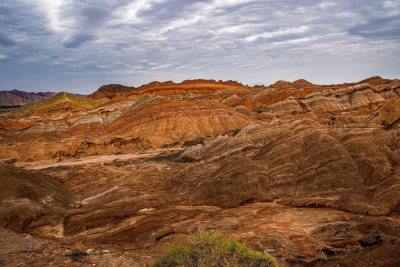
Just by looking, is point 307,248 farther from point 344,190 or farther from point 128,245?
point 128,245

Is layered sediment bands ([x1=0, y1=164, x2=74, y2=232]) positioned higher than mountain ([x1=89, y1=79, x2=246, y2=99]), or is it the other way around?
mountain ([x1=89, y1=79, x2=246, y2=99])

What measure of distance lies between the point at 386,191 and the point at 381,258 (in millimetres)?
4771

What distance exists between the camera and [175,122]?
40.2 metres

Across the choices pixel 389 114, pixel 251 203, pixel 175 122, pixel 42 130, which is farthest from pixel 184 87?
pixel 251 203

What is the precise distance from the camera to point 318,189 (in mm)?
10383

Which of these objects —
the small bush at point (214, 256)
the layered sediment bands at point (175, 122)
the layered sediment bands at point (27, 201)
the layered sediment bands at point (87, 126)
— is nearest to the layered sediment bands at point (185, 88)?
the layered sediment bands at point (87, 126)

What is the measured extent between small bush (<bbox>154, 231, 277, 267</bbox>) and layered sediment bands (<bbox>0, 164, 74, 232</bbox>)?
22.0 ft

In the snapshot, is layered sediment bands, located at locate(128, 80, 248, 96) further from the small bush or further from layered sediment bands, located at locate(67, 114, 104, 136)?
the small bush

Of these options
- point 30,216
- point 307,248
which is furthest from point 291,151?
point 30,216

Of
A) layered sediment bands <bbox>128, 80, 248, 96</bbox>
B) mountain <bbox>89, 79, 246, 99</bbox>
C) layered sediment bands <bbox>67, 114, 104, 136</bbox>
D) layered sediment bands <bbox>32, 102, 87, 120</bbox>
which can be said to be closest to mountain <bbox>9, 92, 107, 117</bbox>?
layered sediment bands <bbox>32, 102, 87, 120</bbox>

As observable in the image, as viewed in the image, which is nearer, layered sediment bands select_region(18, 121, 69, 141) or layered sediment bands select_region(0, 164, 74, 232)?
layered sediment bands select_region(0, 164, 74, 232)

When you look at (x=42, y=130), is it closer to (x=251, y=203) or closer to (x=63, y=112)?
(x=63, y=112)

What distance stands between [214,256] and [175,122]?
115ft

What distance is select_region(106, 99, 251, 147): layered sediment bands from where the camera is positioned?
38.4m
